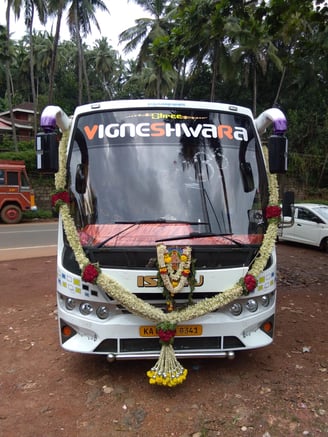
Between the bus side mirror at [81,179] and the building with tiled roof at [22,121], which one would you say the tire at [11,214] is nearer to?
the bus side mirror at [81,179]

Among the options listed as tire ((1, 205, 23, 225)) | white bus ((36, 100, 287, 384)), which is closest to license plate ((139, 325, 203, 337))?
white bus ((36, 100, 287, 384))

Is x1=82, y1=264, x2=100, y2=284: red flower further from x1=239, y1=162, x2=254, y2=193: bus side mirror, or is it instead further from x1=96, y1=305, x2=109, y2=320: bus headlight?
x1=239, y1=162, x2=254, y2=193: bus side mirror

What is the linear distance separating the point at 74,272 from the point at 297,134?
30.0 metres

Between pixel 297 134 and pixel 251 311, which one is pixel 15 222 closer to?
pixel 251 311

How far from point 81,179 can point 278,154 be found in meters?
2.00

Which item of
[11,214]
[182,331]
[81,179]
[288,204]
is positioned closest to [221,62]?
[11,214]

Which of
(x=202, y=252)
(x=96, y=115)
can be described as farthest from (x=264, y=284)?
(x=96, y=115)

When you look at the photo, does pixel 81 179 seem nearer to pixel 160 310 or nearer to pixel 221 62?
pixel 160 310

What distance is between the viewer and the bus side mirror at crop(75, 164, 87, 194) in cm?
412

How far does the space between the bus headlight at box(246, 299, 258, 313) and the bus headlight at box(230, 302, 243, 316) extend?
3.5 inches

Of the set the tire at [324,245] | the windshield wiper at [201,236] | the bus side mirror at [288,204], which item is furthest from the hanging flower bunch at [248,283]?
the tire at [324,245]

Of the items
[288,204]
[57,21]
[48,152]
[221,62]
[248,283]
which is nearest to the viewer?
[248,283]

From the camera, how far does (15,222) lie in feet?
65.7

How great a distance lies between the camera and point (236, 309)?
3.82m
